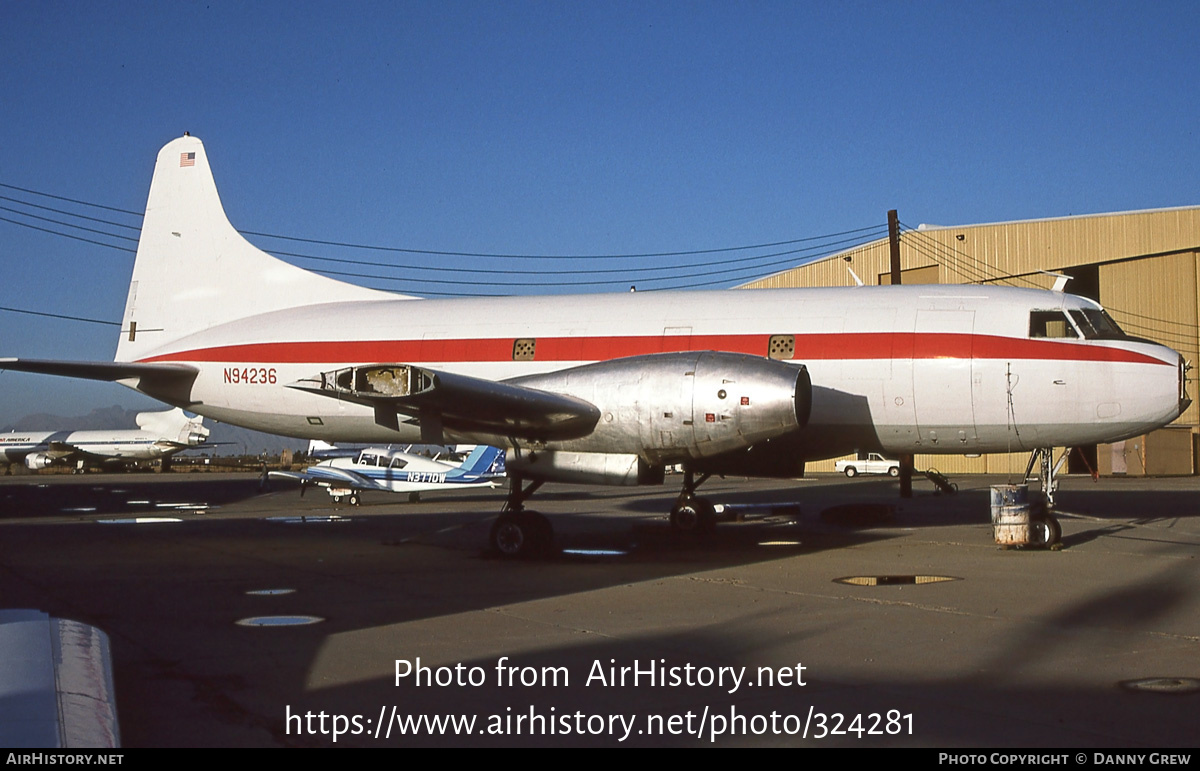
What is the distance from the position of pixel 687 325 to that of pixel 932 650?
8638mm

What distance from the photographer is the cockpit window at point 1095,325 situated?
599 inches

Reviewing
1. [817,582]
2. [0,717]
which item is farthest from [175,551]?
[0,717]

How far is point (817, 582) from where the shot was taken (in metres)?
12.7

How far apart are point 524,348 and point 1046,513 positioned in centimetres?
881

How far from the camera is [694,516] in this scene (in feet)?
61.2

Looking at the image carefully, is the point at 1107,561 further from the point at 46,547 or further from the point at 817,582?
the point at 46,547

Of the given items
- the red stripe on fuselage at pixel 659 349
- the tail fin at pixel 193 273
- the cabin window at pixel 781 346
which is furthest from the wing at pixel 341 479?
the cabin window at pixel 781 346

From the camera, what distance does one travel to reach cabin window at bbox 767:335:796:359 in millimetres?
15703

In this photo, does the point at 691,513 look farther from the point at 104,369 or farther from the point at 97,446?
the point at 97,446

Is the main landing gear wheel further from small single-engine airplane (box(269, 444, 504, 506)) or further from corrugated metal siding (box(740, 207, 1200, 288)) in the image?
corrugated metal siding (box(740, 207, 1200, 288))

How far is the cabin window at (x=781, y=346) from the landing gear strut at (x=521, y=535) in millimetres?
4134

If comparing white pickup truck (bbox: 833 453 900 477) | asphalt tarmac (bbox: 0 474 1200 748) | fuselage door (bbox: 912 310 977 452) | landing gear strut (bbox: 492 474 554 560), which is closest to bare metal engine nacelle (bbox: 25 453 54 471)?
white pickup truck (bbox: 833 453 900 477)

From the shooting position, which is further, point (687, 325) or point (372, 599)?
point (687, 325)

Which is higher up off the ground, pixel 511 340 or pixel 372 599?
pixel 511 340
